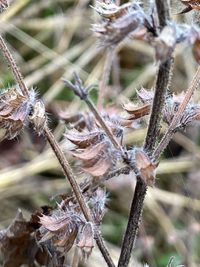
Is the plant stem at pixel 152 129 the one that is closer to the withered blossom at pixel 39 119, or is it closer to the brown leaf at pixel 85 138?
the brown leaf at pixel 85 138

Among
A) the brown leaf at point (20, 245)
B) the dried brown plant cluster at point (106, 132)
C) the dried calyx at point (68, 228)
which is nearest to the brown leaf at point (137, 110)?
the dried brown plant cluster at point (106, 132)

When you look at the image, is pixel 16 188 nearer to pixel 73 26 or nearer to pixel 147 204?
pixel 147 204

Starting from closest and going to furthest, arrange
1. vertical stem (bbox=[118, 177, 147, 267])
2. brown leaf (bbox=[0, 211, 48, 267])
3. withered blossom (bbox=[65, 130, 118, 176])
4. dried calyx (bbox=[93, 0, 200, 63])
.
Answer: dried calyx (bbox=[93, 0, 200, 63])
withered blossom (bbox=[65, 130, 118, 176])
vertical stem (bbox=[118, 177, 147, 267])
brown leaf (bbox=[0, 211, 48, 267])

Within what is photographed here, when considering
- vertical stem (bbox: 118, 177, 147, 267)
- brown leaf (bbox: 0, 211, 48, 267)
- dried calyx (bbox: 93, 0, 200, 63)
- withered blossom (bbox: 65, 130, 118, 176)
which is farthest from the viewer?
brown leaf (bbox: 0, 211, 48, 267)

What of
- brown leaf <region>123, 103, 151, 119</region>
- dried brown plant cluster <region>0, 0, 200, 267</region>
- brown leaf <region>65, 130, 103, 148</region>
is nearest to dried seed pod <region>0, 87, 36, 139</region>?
dried brown plant cluster <region>0, 0, 200, 267</region>

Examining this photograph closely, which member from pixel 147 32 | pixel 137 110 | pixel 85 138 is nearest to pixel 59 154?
pixel 85 138

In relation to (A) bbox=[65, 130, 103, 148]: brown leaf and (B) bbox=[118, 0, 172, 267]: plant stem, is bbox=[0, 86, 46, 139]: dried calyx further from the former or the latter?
(B) bbox=[118, 0, 172, 267]: plant stem

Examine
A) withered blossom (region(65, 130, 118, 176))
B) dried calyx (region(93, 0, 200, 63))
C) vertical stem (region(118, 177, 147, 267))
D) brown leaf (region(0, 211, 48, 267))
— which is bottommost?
brown leaf (region(0, 211, 48, 267))
